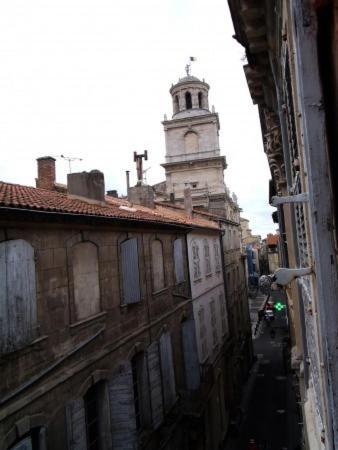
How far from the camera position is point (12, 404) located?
6629mm

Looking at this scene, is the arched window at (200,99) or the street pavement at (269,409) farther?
the arched window at (200,99)

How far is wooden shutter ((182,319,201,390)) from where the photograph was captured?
15.1m

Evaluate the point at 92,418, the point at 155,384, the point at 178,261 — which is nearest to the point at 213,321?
the point at 178,261

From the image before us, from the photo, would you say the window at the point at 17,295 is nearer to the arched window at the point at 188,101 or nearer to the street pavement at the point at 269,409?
the street pavement at the point at 269,409

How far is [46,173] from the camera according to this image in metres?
16.7

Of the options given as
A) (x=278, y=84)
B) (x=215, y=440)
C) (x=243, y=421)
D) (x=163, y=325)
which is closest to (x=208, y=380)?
(x=215, y=440)

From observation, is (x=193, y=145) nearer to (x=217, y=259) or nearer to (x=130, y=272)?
(x=217, y=259)

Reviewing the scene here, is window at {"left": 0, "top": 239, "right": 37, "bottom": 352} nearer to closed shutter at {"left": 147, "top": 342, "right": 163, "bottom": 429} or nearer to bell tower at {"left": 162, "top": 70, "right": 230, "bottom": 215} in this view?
closed shutter at {"left": 147, "top": 342, "right": 163, "bottom": 429}

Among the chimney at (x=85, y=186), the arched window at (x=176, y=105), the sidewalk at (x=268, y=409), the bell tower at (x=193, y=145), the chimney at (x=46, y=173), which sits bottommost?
the sidewalk at (x=268, y=409)

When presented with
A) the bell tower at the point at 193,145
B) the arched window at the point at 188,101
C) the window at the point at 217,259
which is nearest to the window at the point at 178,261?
the window at the point at 217,259

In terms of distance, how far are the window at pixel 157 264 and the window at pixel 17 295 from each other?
616cm

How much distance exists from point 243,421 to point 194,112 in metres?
27.4

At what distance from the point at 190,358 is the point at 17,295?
32.8 feet

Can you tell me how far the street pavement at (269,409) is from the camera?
18875 millimetres
